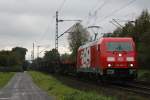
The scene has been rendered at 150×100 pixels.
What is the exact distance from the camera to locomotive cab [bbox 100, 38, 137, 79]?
33875mm

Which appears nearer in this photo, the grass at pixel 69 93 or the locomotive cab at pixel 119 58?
the grass at pixel 69 93

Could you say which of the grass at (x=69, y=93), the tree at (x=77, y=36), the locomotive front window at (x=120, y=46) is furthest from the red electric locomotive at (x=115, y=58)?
the tree at (x=77, y=36)

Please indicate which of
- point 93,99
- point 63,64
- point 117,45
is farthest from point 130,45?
point 63,64

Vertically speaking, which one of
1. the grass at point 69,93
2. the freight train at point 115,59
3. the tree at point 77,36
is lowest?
the grass at point 69,93

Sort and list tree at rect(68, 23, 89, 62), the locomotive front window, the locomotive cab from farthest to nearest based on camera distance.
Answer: tree at rect(68, 23, 89, 62) → the locomotive front window → the locomotive cab

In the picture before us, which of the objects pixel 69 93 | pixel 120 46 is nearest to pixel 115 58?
pixel 120 46

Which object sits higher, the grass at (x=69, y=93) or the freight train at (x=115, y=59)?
the freight train at (x=115, y=59)

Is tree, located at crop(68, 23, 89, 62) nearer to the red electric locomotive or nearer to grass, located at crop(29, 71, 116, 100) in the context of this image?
the red electric locomotive

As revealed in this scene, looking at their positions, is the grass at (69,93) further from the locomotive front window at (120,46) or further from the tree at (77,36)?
the tree at (77,36)

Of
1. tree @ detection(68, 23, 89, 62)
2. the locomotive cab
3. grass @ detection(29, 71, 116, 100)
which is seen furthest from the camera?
tree @ detection(68, 23, 89, 62)

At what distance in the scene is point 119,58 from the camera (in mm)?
34281

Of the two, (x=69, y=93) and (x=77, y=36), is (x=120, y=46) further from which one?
(x=77, y=36)

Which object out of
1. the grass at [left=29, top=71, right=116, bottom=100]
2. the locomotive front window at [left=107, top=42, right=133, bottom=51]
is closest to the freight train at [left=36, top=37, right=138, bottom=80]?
the locomotive front window at [left=107, top=42, right=133, bottom=51]

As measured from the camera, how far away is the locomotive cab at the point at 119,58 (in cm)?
3388
